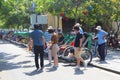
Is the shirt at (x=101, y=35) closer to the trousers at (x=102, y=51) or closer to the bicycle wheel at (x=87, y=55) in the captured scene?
the trousers at (x=102, y=51)

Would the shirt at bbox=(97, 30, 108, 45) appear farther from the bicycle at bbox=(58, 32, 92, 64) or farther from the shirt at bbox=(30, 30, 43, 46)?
the shirt at bbox=(30, 30, 43, 46)

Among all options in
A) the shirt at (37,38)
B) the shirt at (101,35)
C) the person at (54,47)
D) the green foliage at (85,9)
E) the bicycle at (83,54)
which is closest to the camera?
the shirt at (37,38)

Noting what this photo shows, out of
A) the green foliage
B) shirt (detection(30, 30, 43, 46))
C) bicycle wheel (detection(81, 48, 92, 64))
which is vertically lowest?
bicycle wheel (detection(81, 48, 92, 64))

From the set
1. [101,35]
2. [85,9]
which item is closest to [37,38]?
[101,35]

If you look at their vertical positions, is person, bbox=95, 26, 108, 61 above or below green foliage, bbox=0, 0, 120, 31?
below

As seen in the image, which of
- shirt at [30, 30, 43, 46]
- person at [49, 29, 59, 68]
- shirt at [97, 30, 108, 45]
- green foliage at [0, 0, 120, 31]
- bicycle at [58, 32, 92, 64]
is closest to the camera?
shirt at [30, 30, 43, 46]

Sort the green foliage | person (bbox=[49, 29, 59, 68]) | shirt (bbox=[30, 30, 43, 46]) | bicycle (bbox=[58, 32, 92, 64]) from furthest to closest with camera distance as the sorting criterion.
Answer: the green foliage
bicycle (bbox=[58, 32, 92, 64])
person (bbox=[49, 29, 59, 68])
shirt (bbox=[30, 30, 43, 46])

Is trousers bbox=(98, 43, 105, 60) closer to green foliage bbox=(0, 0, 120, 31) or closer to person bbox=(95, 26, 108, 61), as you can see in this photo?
person bbox=(95, 26, 108, 61)

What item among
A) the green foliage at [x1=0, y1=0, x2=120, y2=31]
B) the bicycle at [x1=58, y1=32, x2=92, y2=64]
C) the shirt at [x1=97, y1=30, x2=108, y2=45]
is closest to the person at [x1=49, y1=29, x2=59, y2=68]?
the bicycle at [x1=58, y1=32, x2=92, y2=64]

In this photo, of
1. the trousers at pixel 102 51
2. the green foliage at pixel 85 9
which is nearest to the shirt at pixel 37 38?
the trousers at pixel 102 51

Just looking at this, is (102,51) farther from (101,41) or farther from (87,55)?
(87,55)

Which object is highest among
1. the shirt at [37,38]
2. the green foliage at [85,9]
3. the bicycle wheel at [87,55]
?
the green foliage at [85,9]

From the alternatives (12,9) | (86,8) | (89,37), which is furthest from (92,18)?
(12,9)

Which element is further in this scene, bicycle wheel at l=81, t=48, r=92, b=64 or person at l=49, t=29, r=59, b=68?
bicycle wheel at l=81, t=48, r=92, b=64
